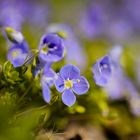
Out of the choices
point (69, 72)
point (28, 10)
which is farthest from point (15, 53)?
point (28, 10)

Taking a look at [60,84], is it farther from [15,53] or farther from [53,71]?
[15,53]

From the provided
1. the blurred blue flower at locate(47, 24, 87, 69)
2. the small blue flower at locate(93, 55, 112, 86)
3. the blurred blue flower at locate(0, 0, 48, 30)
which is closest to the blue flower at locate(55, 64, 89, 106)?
the small blue flower at locate(93, 55, 112, 86)

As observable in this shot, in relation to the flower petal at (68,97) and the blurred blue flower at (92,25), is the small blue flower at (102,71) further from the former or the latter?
the blurred blue flower at (92,25)

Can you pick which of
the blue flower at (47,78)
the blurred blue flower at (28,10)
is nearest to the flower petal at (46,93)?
the blue flower at (47,78)

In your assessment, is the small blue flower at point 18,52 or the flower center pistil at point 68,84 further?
the small blue flower at point 18,52

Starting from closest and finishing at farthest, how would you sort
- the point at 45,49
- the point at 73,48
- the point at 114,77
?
the point at 45,49 < the point at 114,77 < the point at 73,48

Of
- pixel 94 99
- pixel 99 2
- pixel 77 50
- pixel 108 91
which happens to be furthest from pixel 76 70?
pixel 99 2

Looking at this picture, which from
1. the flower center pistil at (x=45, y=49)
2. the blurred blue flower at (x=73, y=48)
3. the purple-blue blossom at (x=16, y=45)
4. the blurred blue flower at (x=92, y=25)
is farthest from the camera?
the blurred blue flower at (x=92, y=25)

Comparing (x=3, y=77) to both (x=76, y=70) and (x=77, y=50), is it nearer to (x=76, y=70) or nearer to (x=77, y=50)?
(x=76, y=70)
